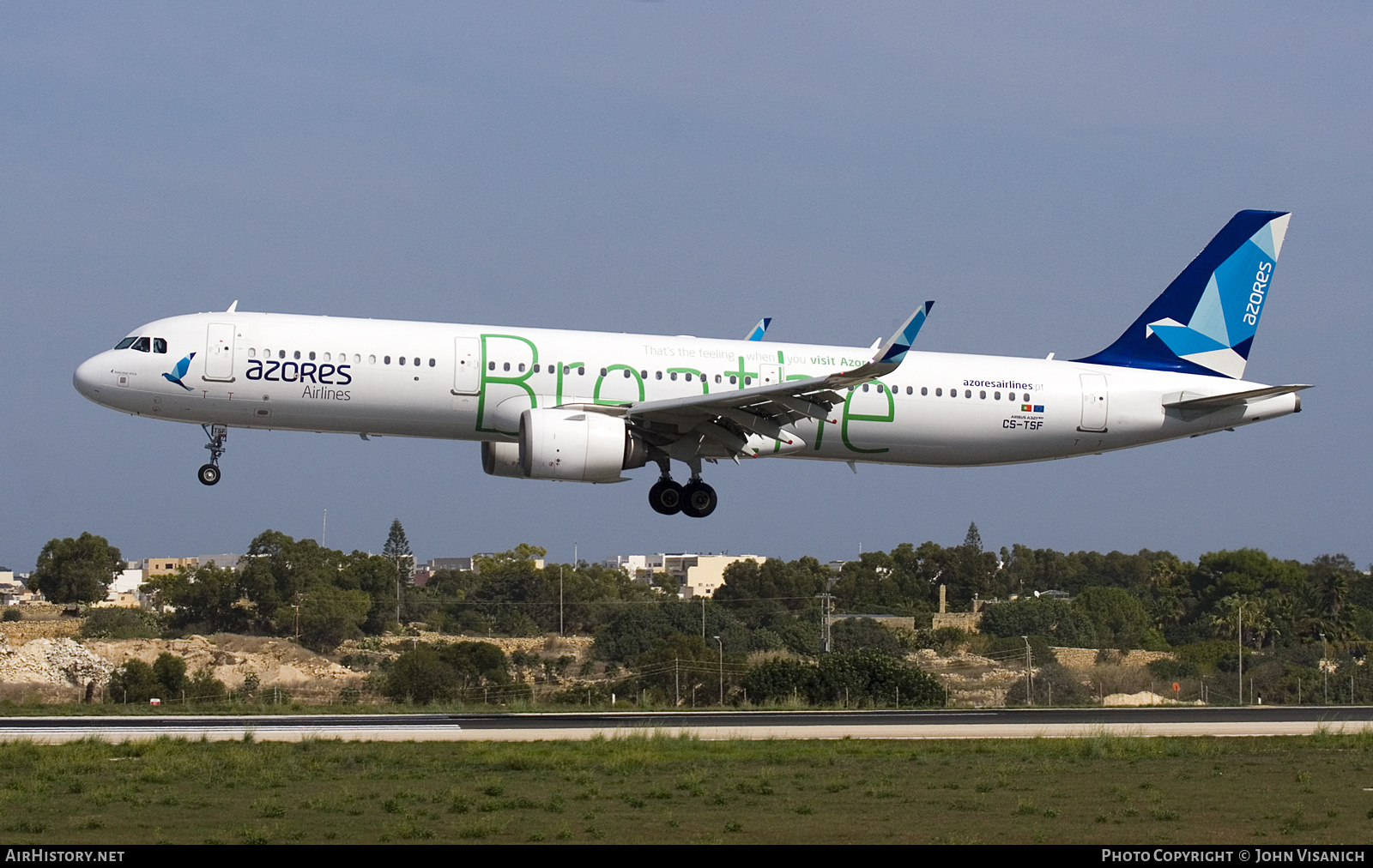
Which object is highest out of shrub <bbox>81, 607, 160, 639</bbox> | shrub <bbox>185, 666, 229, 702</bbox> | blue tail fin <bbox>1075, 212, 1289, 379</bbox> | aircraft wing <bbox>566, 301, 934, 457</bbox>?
blue tail fin <bbox>1075, 212, 1289, 379</bbox>

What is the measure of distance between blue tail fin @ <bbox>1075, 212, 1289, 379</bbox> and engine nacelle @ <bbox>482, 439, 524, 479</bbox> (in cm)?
1479

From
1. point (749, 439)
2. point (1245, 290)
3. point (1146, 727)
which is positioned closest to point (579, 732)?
point (749, 439)

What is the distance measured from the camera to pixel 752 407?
→ 33250 millimetres

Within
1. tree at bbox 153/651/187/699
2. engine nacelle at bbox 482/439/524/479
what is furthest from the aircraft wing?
tree at bbox 153/651/187/699

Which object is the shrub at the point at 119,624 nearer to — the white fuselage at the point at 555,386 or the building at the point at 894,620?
the building at the point at 894,620

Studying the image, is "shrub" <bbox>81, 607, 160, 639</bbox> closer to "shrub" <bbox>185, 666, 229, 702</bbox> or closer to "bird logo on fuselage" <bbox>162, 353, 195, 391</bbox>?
"shrub" <bbox>185, 666, 229, 702</bbox>

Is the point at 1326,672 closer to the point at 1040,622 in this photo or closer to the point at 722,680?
the point at 722,680

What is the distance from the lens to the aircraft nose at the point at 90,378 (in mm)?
32625

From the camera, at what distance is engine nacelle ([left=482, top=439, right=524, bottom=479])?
3469cm

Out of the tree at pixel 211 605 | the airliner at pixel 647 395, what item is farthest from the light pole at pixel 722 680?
the tree at pixel 211 605

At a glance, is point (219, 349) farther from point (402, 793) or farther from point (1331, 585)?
point (1331, 585)

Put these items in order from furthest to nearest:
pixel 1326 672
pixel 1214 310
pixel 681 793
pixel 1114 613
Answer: pixel 1114 613 → pixel 1326 672 → pixel 1214 310 → pixel 681 793

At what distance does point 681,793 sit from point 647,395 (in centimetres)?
1287

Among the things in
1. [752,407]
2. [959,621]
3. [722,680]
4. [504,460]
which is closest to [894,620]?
[959,621]
